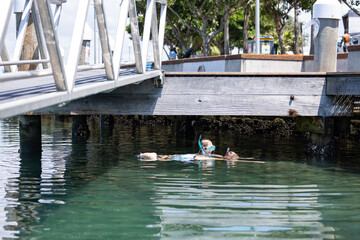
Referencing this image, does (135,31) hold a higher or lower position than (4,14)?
higher

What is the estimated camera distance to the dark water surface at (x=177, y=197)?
634 centimetres

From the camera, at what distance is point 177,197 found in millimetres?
8250

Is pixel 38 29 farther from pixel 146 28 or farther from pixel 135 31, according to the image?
pixel 146 28

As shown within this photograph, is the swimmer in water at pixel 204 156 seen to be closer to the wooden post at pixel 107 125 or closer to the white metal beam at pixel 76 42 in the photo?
the white metal beam at pixel 76 42

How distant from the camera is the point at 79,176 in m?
10.5

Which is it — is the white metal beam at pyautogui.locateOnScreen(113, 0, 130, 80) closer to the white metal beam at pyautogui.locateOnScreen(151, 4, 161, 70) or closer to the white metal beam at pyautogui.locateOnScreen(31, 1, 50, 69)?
the white metal beam at pyautogui.locateOnScreen(31, 1, 50, 69)

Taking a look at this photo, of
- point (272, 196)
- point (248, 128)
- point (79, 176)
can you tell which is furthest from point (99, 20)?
point (248, 128)

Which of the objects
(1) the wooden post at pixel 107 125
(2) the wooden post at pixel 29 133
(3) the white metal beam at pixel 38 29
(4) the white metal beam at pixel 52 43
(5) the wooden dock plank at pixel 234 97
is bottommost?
(1) the wooden post at pixel 107 125

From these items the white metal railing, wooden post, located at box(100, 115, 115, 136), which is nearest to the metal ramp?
the white metal railing

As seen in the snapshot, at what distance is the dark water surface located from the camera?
20.8ft

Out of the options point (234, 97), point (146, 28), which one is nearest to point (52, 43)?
point (146, 28)

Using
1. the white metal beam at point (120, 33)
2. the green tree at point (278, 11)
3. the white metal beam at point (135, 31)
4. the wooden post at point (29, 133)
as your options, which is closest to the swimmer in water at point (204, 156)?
the wooden post at point (29, 133)

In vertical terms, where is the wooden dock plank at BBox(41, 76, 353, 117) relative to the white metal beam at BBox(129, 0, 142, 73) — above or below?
below

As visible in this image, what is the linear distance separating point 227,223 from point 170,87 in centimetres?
536
